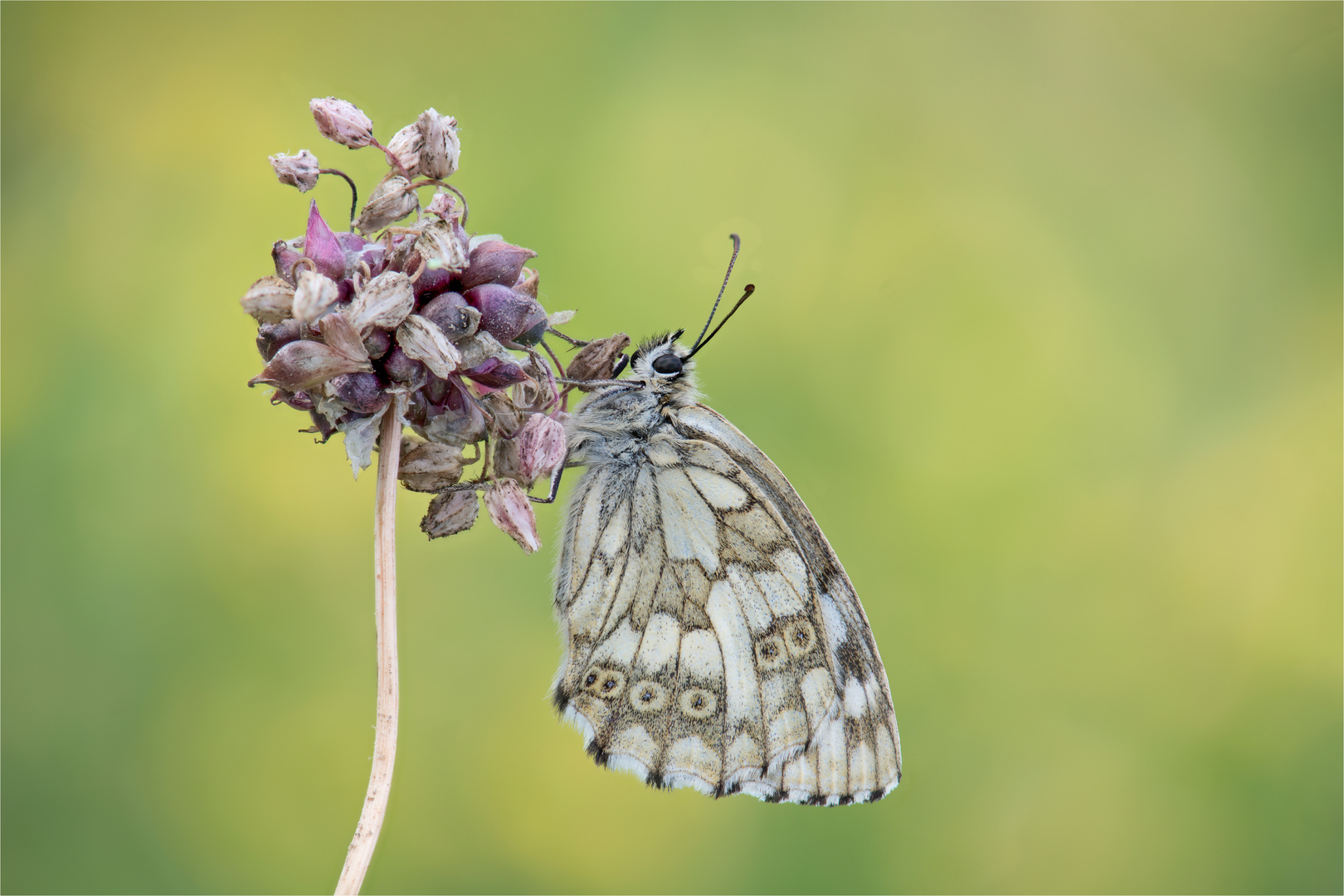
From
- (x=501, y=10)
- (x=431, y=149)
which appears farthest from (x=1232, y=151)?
(x=431, y=149)

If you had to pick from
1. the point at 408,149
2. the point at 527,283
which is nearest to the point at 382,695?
the point at 527,283

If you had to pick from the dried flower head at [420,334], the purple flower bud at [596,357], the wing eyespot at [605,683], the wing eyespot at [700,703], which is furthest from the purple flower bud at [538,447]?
the wing eyespot at [700,703]

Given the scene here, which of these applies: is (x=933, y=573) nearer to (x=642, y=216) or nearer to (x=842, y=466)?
(x=842, y=466)

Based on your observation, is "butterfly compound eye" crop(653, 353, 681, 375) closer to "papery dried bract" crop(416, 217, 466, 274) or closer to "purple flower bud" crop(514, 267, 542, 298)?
"purple flower bud" crop(514, 267, 542, 298)

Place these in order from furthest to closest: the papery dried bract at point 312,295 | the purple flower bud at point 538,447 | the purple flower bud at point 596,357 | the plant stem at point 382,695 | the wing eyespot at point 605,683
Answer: the wing eyespot at point 605,683
the purple flower bud at point 596,357
the purple flower bud at point 538,447
the papery dried bract at point 312,295
the plant stem at point 382,695

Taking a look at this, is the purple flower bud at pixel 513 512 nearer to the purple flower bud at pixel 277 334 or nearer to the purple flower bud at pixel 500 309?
the purple flower bud at pixel 500 309

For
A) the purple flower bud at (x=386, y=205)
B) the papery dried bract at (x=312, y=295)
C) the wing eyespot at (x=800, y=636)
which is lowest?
the wing eyespot at (x=800, y=636)

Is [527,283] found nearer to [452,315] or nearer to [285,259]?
[452,315]
